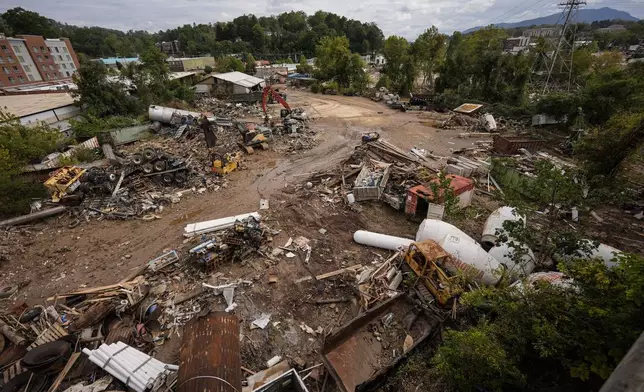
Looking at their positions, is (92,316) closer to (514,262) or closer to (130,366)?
(130,366)

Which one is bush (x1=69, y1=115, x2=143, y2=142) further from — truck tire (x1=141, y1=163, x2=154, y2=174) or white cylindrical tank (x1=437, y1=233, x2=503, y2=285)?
white cylindrical tank (x1=437, y1=233, x2=503, y2=285)

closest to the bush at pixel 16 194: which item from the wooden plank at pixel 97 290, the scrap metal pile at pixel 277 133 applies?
the wooden plank at pixel 97 290

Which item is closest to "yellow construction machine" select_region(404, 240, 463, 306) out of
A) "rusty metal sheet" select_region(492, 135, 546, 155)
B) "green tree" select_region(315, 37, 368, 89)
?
"rusty metal sheet" select_region(492, 135, 546, 155)

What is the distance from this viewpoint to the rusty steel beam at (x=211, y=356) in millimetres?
4414

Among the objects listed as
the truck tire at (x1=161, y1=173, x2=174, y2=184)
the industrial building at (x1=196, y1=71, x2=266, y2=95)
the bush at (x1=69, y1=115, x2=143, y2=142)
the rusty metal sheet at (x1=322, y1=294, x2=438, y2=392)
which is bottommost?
the rusty metal sheet at (x1=322, y1=294, x2=438, y2=392)

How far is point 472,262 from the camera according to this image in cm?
777

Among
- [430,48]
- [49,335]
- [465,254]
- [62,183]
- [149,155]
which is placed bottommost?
[49,335]

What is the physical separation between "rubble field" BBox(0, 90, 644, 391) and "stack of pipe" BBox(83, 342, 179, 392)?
35.2 inches

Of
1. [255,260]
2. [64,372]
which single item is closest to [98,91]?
[255,260]

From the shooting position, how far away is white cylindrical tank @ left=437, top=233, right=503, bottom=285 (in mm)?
7531

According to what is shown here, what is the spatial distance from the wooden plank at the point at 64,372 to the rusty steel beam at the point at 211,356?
309cm

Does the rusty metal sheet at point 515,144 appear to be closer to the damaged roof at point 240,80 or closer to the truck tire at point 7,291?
the truck tire at point 7,291

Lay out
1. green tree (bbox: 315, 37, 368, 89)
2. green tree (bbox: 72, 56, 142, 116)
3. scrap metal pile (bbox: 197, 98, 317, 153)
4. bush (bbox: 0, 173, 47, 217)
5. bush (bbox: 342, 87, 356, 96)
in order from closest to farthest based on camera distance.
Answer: bush (bbox: 0, 173, 47, 217) < scrap metal pile (bbox: 197, 98, 317, 153) < green tree (bbox: 72, 56, 142, 116) < bush (bbox: 342, 87, 356, 96) < green tree (bbox: 315, 37, 368, 89)

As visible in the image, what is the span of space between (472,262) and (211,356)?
23.4ft
